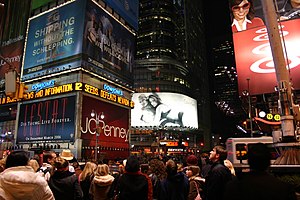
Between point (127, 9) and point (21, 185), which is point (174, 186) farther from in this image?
point (127, 9)

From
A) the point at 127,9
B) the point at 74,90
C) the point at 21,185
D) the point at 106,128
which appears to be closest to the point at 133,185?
the point at 21,185

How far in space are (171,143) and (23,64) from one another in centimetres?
3927

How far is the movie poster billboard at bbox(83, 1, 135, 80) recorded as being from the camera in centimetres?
4275

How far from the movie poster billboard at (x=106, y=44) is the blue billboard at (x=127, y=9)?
2603 mm

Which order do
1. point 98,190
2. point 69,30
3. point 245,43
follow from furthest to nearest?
1. point 69,30
2. point 245,43
3. point 98,190

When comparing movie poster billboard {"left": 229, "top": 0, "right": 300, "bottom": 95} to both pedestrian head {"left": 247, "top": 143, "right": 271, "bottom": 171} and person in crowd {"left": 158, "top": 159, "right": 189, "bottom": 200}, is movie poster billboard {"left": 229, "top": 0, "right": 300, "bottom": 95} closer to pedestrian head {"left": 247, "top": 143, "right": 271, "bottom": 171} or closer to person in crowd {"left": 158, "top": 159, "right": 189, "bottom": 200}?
person in crowd {"left": 158, "top": 159, "right": 189, "bottom": 200}

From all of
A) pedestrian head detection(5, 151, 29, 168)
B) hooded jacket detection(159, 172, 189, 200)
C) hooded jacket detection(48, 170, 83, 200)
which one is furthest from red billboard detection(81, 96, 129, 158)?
pedestrian head detection(5, 151, 29, 168)

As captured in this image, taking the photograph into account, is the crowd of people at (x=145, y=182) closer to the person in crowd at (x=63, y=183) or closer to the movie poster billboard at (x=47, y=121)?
the person in crowd at (x=63, y=183)

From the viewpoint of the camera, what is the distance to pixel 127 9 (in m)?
55.1

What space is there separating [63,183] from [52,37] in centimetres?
4441

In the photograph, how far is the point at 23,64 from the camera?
158ft

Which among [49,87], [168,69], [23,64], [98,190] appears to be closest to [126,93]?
[49,87]

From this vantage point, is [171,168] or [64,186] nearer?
[64,186]

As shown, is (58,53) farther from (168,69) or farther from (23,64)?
(168,69)
